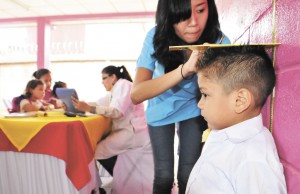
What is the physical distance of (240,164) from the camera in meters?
0.56

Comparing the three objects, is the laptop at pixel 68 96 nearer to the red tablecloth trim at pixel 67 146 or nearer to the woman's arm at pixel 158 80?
the red tablecloth trim at pixel 67 146

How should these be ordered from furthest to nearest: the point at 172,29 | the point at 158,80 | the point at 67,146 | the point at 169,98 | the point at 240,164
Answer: the point at 67,146, the point at 169,98, the point at 172,29, the point at 158,80, the point at 240,164

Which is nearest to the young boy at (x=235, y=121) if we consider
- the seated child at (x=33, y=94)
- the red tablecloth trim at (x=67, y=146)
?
the red tablecloth trim at (x=67, y=146)

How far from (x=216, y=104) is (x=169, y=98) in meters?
0.45

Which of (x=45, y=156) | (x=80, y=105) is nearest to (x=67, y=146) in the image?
(x=45, y=156)

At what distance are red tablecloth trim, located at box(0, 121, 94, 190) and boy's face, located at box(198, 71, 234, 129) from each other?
1026 millimetres

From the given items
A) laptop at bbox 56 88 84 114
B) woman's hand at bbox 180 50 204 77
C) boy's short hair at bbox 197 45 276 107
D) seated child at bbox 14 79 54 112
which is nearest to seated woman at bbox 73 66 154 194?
laptop at bbox 56 88 84 114

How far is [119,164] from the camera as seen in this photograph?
224 cm

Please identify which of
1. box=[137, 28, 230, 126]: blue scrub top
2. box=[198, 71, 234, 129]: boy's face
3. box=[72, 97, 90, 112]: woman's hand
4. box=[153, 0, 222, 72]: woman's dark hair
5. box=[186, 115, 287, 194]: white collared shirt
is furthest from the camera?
box=[72, 97, 90, 112]: woman's hand

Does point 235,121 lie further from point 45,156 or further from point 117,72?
point 117,72

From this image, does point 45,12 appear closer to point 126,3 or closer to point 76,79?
point 126,3

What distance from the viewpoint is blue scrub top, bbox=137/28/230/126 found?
104cm

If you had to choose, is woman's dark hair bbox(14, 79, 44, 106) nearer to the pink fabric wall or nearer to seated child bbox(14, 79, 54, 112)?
seated child bbox(14, 79, 54, 112)

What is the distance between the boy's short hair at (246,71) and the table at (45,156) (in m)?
1.10
